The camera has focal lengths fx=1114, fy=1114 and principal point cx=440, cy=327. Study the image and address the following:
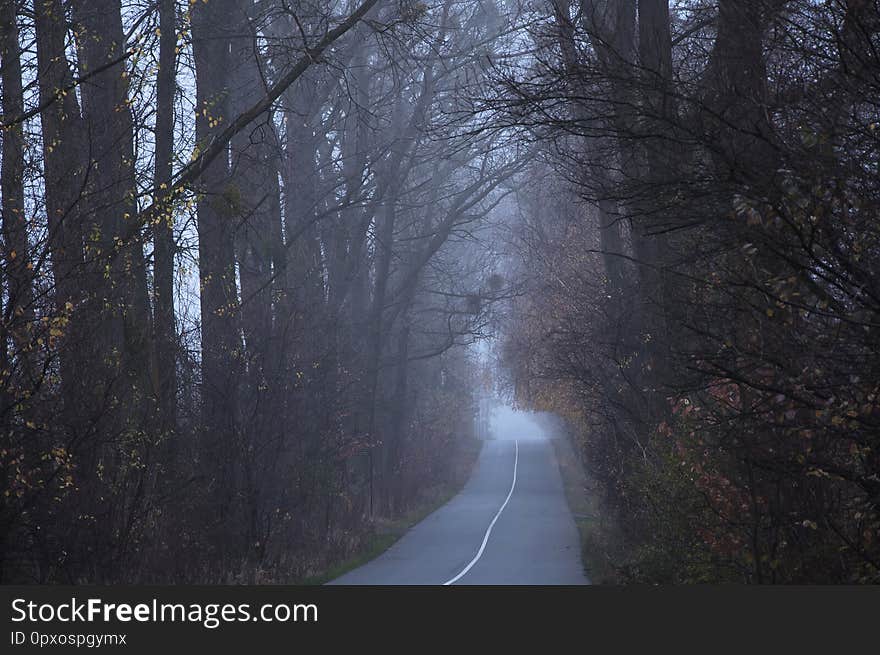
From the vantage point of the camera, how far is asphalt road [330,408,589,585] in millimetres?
20500

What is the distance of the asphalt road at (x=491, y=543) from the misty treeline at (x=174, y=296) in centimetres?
146

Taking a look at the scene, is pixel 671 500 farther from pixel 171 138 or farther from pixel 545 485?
pixel 545 485

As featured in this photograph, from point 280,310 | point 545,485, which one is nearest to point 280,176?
point 280,310

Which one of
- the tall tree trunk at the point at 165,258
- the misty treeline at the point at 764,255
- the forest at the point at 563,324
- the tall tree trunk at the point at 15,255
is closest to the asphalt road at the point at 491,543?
the forest at the point at 563,324

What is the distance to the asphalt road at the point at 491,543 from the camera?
807 inches

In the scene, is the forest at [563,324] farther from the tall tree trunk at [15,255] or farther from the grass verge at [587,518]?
the grass verge at [587,518]

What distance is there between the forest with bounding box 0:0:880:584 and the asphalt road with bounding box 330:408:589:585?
3.85 feet

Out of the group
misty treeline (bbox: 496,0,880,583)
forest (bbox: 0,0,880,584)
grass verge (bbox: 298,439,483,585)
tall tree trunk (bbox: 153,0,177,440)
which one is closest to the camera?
misty treeline (bbox: 496,0,880,583)

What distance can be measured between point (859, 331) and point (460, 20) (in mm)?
25898

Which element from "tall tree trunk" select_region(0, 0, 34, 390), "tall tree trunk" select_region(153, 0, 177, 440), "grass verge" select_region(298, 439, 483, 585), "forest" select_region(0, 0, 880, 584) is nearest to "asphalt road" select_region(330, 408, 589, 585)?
"grass verge" select_region(298, 439, 483, 585)

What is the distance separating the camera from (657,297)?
1603cm

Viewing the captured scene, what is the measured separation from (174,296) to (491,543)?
1264cm

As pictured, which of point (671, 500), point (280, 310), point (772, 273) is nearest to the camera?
point (772, 273)

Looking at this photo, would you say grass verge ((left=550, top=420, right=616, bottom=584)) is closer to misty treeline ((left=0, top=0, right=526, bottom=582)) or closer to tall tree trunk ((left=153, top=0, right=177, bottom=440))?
misty treeline ((left=0, top=0, right=526, bottom=582))
